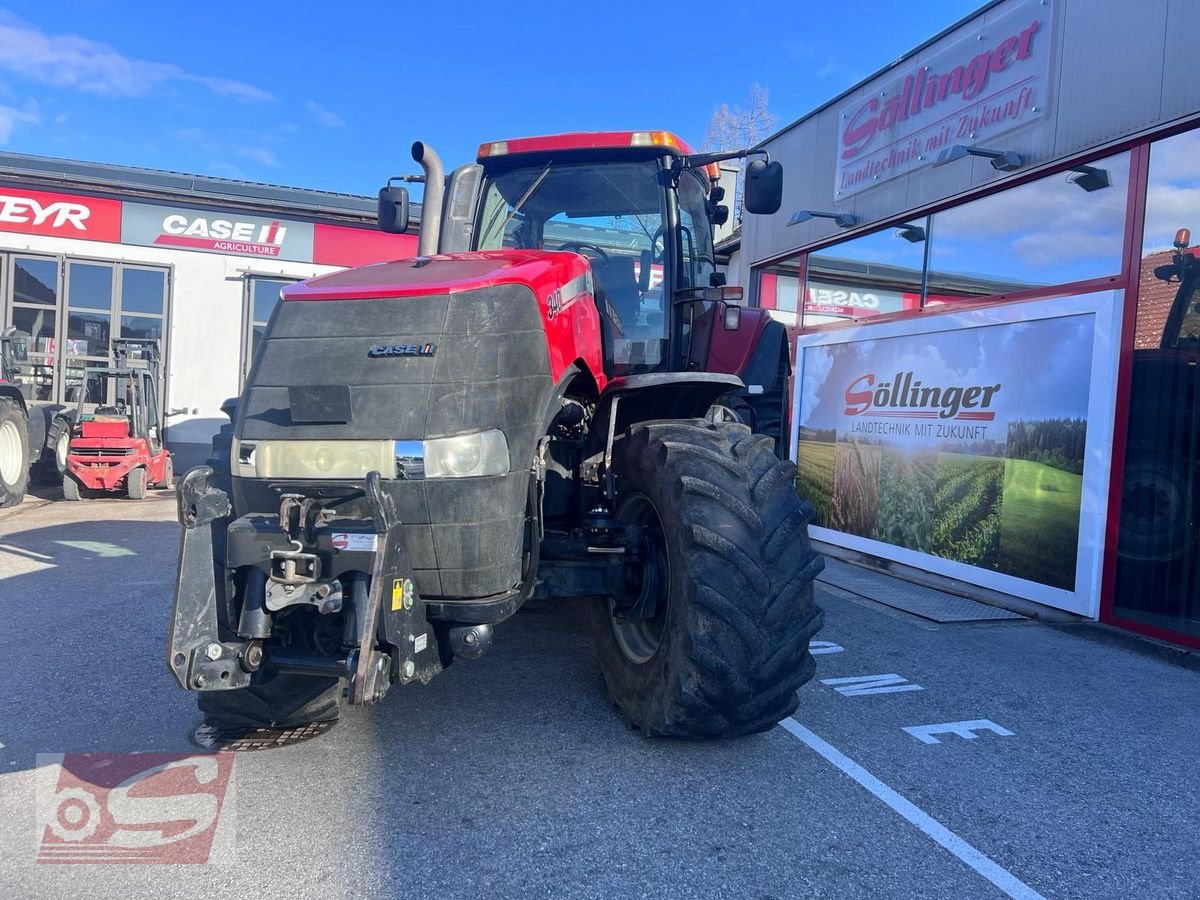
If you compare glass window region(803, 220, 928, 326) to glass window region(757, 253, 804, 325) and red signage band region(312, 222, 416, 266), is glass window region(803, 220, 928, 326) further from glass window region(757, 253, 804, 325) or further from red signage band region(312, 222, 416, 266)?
red signage band region(312, 222, 416, 266)

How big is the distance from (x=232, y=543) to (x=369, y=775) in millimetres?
1035

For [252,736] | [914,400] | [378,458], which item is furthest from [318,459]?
[914,400]

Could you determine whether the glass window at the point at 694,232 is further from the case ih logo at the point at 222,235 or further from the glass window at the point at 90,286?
the glass window at the point at 90,286

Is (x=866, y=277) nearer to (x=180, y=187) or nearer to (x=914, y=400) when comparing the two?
(x=914, y=400)

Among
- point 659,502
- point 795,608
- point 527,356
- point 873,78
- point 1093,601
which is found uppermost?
point 873,78

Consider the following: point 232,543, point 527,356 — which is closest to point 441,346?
point 527,356

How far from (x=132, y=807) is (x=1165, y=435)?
6004 millimetres

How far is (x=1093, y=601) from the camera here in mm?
5797

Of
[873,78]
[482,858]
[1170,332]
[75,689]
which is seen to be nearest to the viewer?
[482,858]

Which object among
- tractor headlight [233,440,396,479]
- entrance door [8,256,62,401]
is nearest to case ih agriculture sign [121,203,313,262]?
entrance door [8,256,62,401]

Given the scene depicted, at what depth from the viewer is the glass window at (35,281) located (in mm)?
12664

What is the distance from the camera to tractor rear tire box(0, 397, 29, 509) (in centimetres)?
1015

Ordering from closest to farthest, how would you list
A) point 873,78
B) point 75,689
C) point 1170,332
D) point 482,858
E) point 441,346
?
point 482,858 < point 441,346 < point 75,689 < point 1170,332 < point 873,78

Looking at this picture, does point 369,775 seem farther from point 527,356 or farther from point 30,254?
point 30,254
